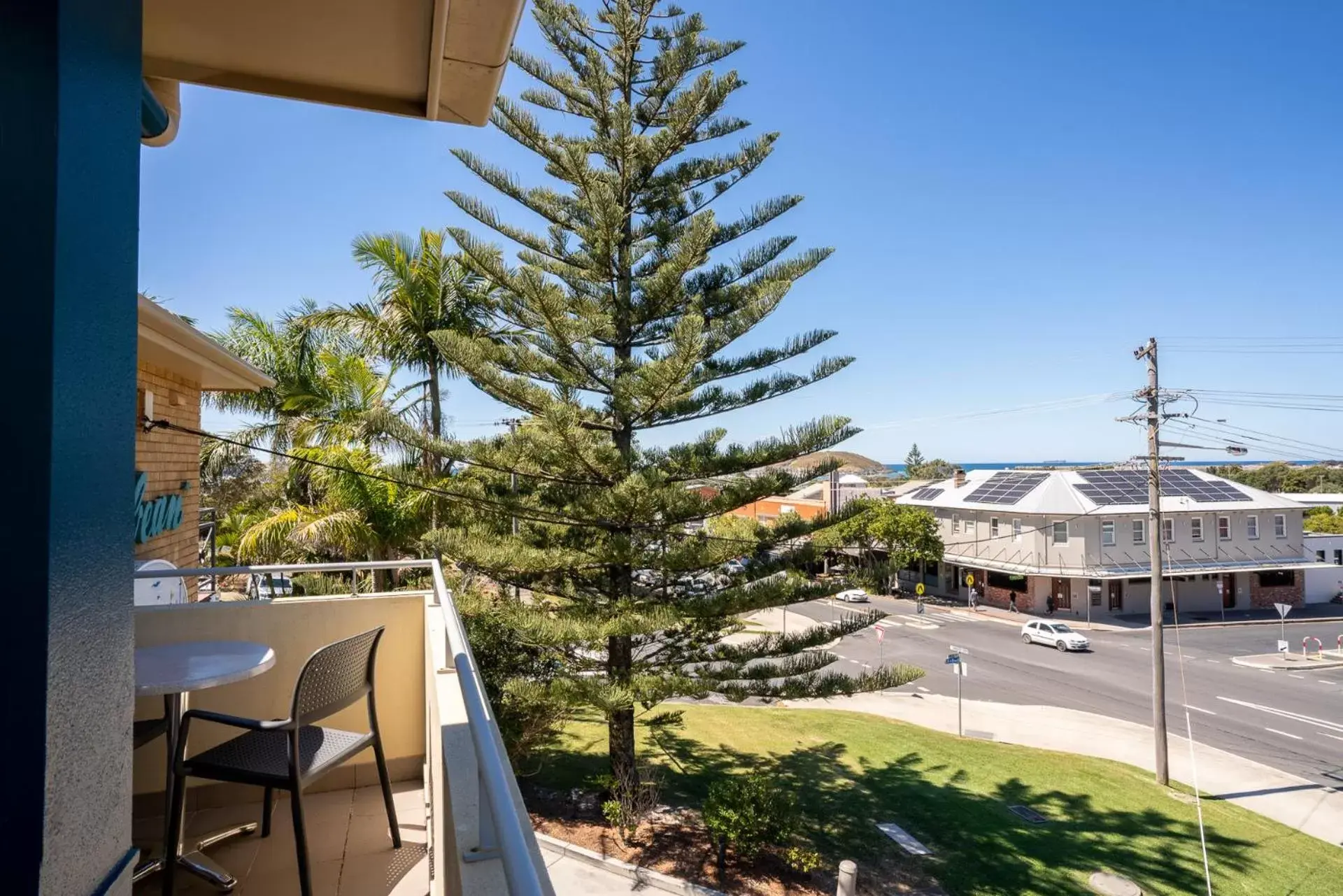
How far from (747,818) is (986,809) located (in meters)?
3.96

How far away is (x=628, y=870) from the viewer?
5.93 m

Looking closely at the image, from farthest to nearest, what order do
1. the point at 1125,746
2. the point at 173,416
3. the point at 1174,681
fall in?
the point at 1174,681
the point at 1125,746
the point at 173,416

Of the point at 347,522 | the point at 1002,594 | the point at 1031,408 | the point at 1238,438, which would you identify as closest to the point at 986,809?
the point at 347,522

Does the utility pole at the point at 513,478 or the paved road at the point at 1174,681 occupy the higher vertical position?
the utility pole at the point at 513,478

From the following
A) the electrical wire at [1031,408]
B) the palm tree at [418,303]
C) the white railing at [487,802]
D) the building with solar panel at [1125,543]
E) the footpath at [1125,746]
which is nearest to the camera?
the white railing at [487,802]

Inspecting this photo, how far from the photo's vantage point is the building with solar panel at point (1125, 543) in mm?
20047

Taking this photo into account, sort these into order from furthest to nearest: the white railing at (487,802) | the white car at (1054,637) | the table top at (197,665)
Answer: the white car at (1054,637) → the table top at (197,665) → the white railing at (487,802)

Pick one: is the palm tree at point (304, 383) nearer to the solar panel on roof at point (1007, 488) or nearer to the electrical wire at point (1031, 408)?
the electrical wire at point (1031, 408)

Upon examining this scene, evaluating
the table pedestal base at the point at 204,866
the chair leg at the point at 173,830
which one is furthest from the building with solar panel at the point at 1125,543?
the chair leg at the point at 173,830

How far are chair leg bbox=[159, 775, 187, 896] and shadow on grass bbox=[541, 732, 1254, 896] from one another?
6.61 meters

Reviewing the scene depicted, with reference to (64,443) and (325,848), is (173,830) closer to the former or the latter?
(325,848)

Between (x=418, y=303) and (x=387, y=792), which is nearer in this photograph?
(x=387, y=792)

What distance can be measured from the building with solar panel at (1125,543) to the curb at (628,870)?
16553mm

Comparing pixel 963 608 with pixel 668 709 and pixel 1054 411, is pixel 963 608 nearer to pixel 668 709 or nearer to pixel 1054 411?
pixel 1054 411
